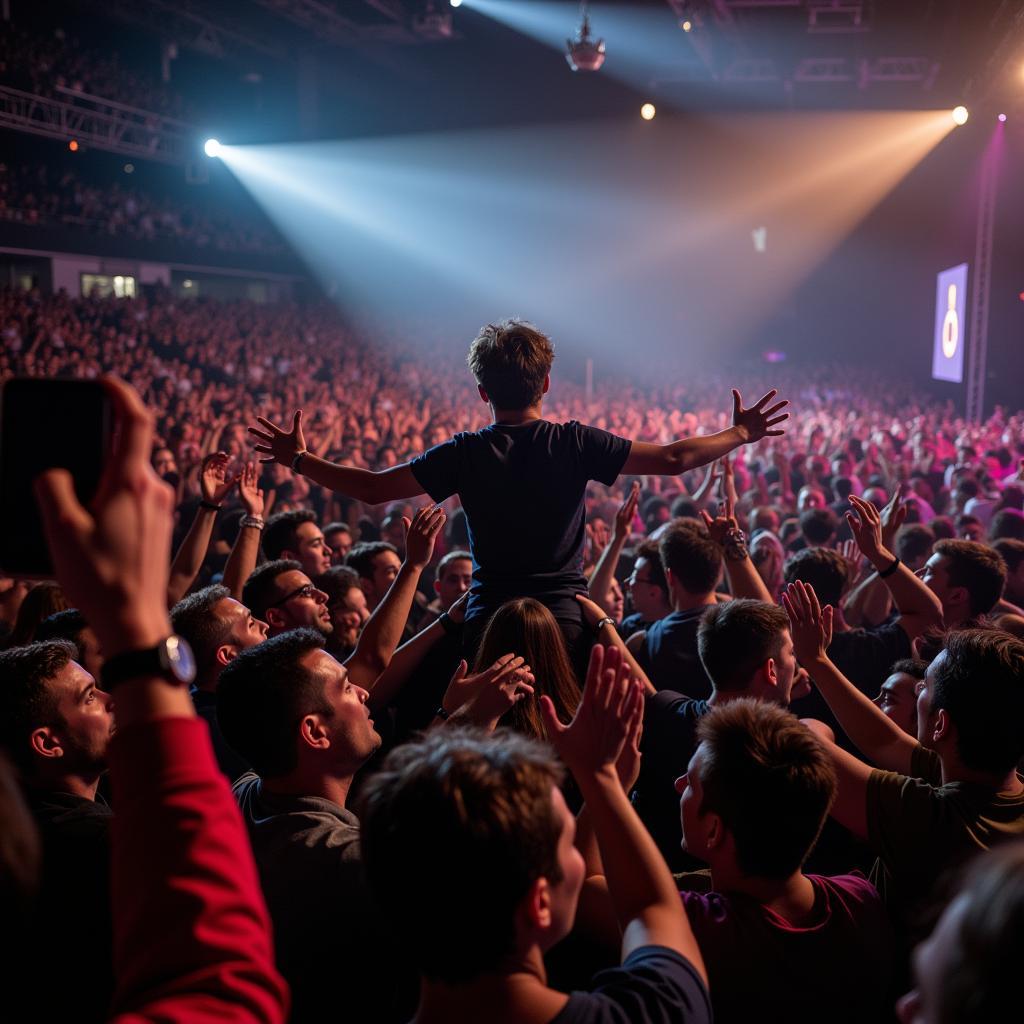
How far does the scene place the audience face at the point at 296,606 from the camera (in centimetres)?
360

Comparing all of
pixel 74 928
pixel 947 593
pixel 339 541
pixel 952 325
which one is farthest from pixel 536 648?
pixel 952 325

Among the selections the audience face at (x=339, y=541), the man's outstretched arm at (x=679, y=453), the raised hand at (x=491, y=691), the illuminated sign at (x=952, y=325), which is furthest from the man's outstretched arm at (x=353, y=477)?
the illuminated sign at (x=952, y=325)

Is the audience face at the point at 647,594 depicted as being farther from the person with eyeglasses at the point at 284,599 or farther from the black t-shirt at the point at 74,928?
the black t-shirt at the point at 74,928

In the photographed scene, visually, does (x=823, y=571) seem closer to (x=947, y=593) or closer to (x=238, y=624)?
Answer: (x=947, y=593)

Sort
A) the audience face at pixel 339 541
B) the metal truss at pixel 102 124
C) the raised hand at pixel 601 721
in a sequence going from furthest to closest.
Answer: the metal truss at pixel 102 124 < the audience face at pixel 339 541 < the raised hand at pixel 601 721

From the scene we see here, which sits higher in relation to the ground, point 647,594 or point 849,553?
point 849,553

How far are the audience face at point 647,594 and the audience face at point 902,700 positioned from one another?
155cm

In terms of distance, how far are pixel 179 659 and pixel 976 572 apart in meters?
3.53

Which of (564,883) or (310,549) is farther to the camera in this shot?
(310,549)

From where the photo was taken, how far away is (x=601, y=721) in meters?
1.43

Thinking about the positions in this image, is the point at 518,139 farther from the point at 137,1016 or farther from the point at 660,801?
the point at 137,1016

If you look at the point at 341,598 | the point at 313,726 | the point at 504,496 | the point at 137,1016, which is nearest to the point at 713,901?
the point at 313,726

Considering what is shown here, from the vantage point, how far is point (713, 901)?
5.51 ft

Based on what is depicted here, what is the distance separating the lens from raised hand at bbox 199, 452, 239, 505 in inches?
146
